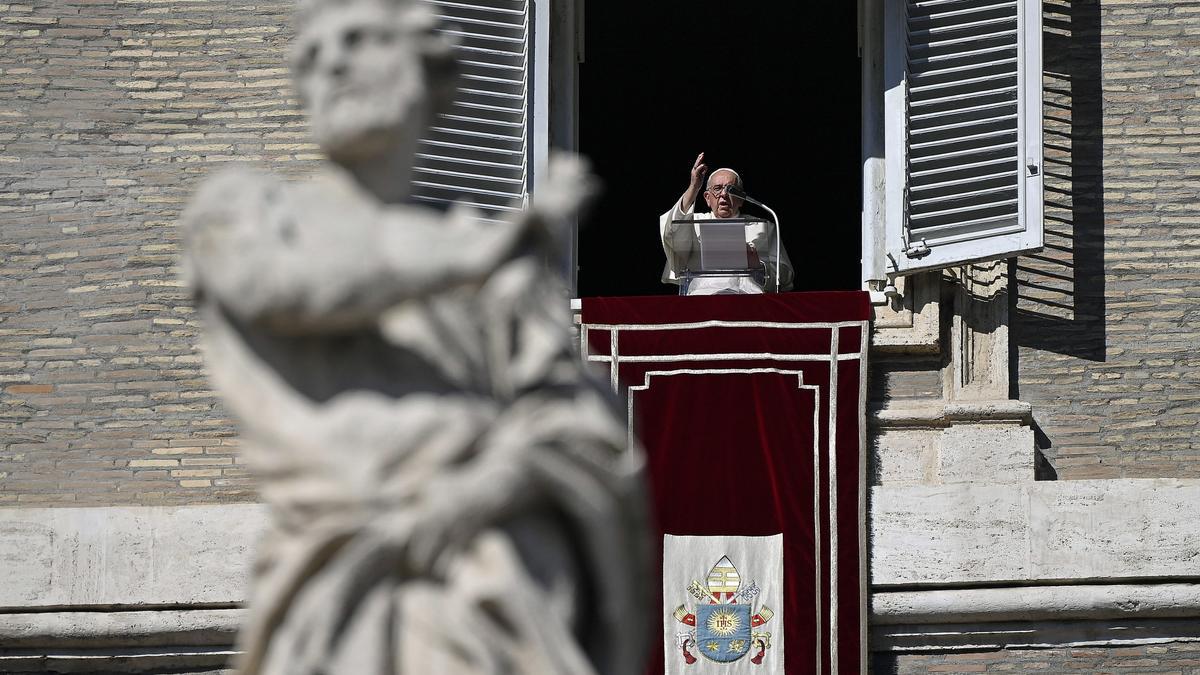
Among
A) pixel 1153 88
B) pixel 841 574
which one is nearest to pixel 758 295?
pixel 841 574

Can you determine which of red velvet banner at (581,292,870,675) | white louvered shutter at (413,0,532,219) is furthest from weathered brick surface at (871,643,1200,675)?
white louvered shutter at (413,0,532,219)

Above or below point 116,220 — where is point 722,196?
above

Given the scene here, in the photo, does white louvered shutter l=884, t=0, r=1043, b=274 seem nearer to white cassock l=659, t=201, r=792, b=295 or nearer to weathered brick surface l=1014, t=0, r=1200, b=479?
weathered brick surface l=1014, t=0, r=1200, b=479

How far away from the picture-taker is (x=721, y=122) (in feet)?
58.1

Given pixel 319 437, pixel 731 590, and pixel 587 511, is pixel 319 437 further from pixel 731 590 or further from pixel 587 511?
pixel 731 590

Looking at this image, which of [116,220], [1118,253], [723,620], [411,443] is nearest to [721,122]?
[1118,253]

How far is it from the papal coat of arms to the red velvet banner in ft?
0.32

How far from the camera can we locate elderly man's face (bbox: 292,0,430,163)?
188 inches

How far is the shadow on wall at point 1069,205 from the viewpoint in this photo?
11.0 meters

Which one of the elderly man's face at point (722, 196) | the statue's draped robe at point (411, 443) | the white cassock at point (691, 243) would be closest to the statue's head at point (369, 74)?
the statue's draped robe at point (411, 443)

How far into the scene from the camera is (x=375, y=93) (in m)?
4.79

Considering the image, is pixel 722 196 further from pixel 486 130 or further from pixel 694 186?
pixel 486 130

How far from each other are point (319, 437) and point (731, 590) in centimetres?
613

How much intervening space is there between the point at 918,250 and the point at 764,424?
917 mm
